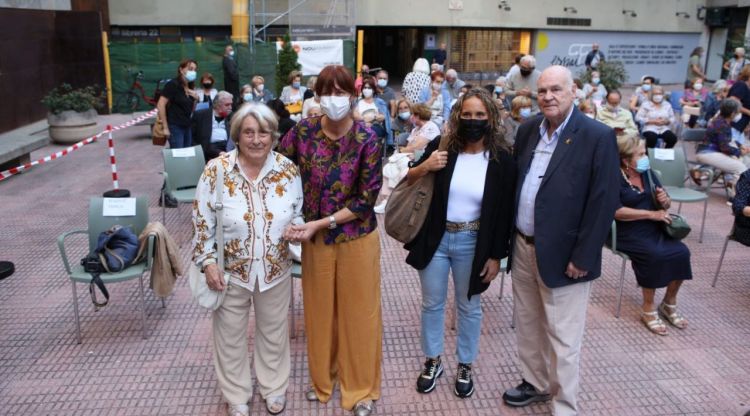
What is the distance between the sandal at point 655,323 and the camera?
475 cm

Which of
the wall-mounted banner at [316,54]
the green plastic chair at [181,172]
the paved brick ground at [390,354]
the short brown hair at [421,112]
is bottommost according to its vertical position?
the paved brick ground at [390,354]

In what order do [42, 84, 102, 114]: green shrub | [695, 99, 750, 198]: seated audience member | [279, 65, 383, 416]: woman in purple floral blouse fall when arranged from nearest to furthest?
[279, 65, 383, 416]: woman in purple floral blouse, [695, 99, 750, 198]: seated audience member, [42, 84, 102, 114]: green shrub

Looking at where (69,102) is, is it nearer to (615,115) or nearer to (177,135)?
(177,135)

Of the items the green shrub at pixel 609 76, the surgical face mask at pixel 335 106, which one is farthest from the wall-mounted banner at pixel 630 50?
the surgical face mask at pixel 335 106

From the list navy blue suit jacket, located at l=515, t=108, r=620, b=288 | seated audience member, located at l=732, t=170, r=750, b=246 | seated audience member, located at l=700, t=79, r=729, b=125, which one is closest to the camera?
navy blue suit jacket, located at l=515, t=108, r=620, b=288

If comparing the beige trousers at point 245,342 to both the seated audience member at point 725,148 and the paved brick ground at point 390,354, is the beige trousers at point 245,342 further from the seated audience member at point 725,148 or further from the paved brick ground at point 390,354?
the seated audience member at point 725,148

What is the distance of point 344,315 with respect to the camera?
354 cm

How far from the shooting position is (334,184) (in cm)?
325

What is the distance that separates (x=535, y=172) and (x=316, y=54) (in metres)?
14.7

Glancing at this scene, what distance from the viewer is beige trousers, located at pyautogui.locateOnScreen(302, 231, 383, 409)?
11.1ft

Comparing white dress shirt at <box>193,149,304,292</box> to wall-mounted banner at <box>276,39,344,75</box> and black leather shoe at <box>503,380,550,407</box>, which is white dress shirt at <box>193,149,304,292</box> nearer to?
black leather shoe at <box>503,380,550,407</box>

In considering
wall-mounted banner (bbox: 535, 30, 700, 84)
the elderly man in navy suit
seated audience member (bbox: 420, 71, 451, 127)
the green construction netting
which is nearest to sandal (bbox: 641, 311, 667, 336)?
the elderly man in navy suit

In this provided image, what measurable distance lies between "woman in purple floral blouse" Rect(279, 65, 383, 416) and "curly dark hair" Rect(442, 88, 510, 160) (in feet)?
1.42

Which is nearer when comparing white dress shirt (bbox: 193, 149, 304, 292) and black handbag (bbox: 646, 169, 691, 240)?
white dress shirt (bbox: 193, 149, 304, 292)
